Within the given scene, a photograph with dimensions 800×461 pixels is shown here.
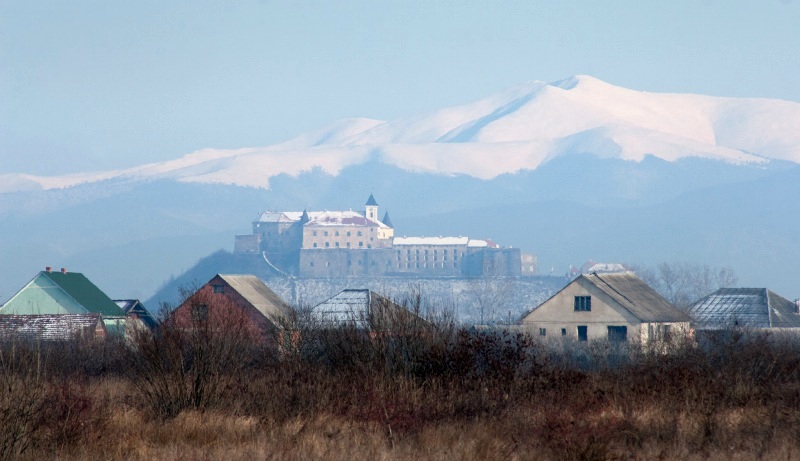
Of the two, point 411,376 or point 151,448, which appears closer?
point 151,448

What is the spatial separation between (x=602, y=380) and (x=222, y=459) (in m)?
8.04

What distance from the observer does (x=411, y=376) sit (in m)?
17.2

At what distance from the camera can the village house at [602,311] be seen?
188ft

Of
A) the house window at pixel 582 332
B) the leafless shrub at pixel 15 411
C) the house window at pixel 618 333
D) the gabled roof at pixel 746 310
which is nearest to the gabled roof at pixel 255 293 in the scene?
the house window at pixel 618 333

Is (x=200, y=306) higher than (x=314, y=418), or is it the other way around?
(x=200, y=306)

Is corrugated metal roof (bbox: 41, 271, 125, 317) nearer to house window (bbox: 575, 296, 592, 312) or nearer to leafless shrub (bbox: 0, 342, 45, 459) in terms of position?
house window (bbox: 575, 296, 592, 312)

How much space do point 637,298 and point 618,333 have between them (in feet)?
8.97

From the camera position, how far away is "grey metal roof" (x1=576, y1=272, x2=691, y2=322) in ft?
186

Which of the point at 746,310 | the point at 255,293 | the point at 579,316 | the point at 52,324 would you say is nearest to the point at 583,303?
the point at 579,316

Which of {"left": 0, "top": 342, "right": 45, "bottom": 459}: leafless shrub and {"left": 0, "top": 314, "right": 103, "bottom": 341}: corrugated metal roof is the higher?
{"left": 0, "top": 314, "right": 103, "bottom": 341}: corrugated metal roof

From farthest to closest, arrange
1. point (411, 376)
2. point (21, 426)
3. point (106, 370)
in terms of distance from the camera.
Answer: point (106, 370) < point (411, 376) < point (21, 426)

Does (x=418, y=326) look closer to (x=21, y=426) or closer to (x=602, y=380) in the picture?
(x=602, y=380)

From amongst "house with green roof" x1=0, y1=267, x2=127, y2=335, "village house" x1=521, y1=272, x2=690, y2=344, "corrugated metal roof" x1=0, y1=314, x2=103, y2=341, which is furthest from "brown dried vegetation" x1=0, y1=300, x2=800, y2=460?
"village house" x1=521, y1=272, x2=690, y2=344

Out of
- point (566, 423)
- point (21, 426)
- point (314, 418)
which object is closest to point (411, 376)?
point (314, 418)
